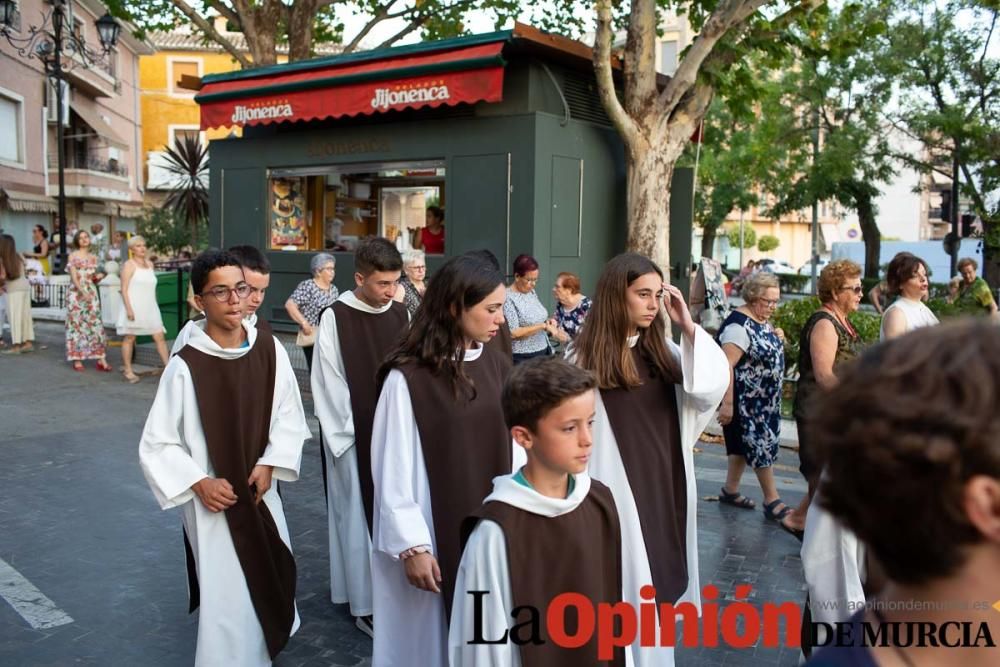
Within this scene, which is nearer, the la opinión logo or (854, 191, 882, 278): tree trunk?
the la opinión logo

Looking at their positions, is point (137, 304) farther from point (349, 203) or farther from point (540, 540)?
point (540, 540)

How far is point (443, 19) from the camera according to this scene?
1795 centimetres

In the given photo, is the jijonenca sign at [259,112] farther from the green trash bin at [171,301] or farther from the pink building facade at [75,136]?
the pink building facade at [75,136]

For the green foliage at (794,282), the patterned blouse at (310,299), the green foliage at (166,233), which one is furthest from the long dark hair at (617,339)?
the green foliage at (794,282)

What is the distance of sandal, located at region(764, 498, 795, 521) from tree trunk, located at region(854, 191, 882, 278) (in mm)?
23687

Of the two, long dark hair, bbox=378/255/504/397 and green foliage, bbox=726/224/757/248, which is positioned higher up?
green foliage, bbox=726/224/757/248

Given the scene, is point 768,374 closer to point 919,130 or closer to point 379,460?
point 379,460

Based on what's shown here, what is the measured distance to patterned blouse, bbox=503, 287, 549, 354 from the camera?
8383 mm

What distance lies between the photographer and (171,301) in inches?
556

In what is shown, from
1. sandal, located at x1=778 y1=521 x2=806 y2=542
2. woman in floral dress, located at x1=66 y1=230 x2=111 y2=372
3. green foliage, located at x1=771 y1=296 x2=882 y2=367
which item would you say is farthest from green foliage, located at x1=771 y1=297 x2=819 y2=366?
woman in floral dress, located at x1=66 y1=230 x2=111 y2=372

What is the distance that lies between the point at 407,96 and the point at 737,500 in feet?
23.7

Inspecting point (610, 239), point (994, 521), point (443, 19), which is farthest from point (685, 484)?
point (443, 19)

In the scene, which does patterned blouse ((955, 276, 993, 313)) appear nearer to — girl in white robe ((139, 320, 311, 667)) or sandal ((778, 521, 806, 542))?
sandal ((778, 521, 806, 542))

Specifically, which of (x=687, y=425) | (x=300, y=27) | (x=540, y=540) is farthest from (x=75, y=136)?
(x=540, y=540)
